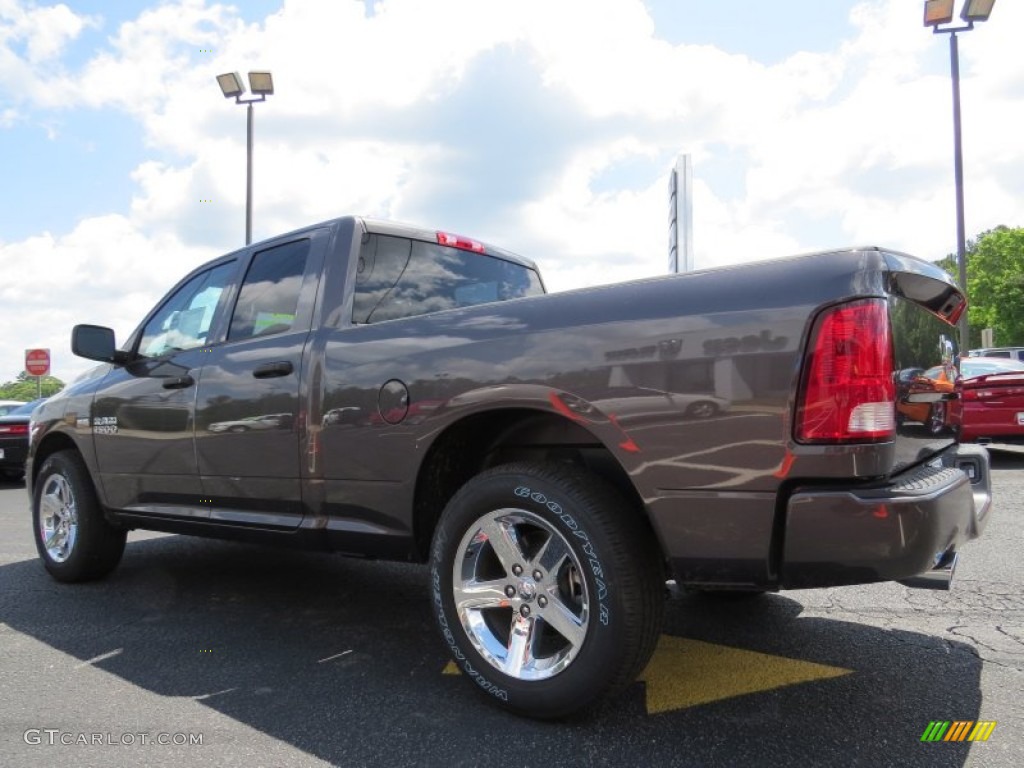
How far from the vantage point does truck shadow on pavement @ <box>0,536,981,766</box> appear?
2.30m

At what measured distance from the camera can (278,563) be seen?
508 cm

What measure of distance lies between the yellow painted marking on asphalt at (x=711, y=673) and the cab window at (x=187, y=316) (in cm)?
219

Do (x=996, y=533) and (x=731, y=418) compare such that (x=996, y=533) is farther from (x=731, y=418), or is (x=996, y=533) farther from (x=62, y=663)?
(x=62, y=663)

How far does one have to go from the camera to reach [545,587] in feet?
8.11

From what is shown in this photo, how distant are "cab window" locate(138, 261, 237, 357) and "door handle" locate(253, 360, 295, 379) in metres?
0.72

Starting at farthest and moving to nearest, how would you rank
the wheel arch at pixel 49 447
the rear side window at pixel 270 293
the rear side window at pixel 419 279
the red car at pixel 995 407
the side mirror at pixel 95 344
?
the red car at pixel 995 407 < the wheel arch at pixel 49 447 < the side mirror at pixel 95 344 < the rear side window at pixel 270 293 < the rear side window at pixel 419 279

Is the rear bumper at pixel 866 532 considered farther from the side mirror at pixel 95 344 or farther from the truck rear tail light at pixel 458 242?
the side mirror at pixel 95 344

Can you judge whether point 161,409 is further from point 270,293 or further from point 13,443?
point 13,443

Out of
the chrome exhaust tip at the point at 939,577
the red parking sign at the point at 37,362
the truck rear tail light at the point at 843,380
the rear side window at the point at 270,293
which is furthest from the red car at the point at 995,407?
the red parking sign at the point at 37,362

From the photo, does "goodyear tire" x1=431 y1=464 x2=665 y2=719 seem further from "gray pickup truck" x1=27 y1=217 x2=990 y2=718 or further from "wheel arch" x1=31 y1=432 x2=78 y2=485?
"wheel arch" x1=31 y1=432 x2=78 y2=485

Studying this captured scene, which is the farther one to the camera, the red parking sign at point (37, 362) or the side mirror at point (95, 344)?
the red parking sign at point (37, 362)

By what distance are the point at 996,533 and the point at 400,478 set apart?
181 inches

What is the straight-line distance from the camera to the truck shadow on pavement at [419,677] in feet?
7.56

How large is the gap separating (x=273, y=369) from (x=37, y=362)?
1951 cm
